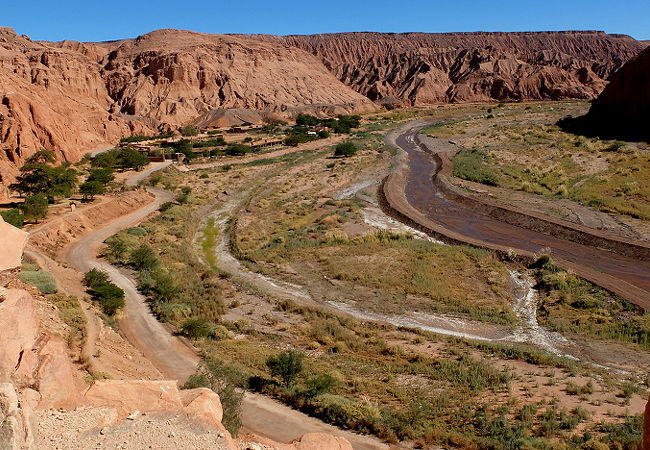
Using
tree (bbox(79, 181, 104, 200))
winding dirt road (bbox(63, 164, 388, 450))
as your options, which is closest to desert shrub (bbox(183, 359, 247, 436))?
winding dirt road (bbox(63, 164, 388, 450))

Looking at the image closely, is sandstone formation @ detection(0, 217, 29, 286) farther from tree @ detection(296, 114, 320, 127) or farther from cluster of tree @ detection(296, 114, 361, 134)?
tree @ detection(296, 114, 320, 127)

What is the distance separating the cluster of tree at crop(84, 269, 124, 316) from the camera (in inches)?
906

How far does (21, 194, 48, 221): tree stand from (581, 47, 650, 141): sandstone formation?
70174 millimetres

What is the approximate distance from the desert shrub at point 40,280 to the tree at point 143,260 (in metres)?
8.21

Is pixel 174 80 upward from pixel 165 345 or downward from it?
upward

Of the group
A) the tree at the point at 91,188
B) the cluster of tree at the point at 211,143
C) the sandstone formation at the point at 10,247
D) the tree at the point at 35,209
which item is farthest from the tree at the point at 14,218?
the cluster of tree at the point at 211,143

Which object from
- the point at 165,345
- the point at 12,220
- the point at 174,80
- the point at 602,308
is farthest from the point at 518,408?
the point at 174,80

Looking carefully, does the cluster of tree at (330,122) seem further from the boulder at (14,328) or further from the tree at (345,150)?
the boulder at (14,328)

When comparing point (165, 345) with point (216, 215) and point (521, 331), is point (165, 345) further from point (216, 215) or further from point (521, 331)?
point (216, 215)

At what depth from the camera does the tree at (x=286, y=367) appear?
1747 centimetres

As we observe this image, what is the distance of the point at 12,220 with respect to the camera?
108ft

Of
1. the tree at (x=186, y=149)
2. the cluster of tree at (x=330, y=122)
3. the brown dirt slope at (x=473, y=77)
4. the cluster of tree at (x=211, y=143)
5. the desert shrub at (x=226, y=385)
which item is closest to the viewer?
the desert shrub at (x=226, y=385)

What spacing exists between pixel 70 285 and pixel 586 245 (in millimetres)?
33029

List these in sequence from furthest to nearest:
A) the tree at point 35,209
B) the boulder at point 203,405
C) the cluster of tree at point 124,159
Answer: the cluster of tree at point 124,159 < the tree at point 35,209 < the boulder at point 203,405
